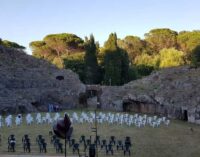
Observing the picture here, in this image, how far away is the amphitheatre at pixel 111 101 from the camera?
3155cm

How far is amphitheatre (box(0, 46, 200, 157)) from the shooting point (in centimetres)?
3155

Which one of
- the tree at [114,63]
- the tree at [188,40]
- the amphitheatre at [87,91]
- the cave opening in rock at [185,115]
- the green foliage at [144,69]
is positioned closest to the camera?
the cave opening in rock at [185,115]

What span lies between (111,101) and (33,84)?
424 inches

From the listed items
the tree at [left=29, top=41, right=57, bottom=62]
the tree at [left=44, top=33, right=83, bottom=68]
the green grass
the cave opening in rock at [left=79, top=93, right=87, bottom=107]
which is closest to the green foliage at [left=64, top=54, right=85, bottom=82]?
the tree at [left=44, top=33, right=83, bottom=68]

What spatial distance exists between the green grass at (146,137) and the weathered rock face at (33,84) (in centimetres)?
1542

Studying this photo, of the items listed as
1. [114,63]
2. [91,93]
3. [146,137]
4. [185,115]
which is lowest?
[146,137]

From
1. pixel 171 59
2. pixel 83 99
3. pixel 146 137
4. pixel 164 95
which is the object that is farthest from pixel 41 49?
pixel 146 137

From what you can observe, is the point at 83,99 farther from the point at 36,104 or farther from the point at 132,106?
the point at 132,106

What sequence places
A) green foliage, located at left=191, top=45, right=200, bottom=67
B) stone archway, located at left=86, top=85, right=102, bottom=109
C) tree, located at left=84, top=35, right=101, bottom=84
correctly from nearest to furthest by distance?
green foliage, located at left=191, top=45, right=200, bottom=67 → stone archway, located at left=86, top=85, right=102, bottom=109 → tree, located at left=84, top=35, right=101, bottom=84

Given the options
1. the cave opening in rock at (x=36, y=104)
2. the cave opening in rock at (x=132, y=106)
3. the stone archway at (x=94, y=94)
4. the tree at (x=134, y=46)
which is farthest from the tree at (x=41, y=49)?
the cave opening in rock at (x=132, y=106)

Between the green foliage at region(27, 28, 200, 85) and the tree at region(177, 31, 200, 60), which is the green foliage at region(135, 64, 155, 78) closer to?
the green foliage at region(27, 28, 200, 85)

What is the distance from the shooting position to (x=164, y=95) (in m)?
48.6

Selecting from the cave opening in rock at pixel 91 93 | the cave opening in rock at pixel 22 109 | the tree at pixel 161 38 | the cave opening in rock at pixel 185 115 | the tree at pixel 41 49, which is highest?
the tree at pixel 161 38

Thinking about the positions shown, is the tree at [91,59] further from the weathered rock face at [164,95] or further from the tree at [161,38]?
the tree at [161,38]
